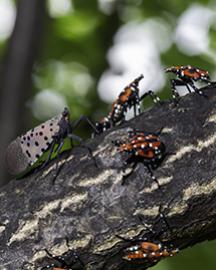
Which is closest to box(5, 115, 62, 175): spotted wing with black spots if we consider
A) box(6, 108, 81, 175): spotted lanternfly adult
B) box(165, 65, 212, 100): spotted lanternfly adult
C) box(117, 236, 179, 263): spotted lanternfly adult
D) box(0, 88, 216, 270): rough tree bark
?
box(6, 108, 81, 175): spotted lanternfly adult

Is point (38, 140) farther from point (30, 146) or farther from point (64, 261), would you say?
point (64, 261)

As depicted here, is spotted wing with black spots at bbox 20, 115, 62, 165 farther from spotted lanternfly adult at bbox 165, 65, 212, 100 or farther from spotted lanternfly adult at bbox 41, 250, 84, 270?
spotted lanternfly adult at bbox 41, 250, 84, 270

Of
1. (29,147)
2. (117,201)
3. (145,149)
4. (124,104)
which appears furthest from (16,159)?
(145,149)

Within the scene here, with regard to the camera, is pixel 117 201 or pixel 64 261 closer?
pixel 117 201

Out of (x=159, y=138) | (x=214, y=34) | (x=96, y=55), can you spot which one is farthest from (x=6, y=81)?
(x=214, y=34)

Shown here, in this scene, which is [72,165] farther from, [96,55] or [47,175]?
[96,55]

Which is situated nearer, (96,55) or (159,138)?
(159,138)
